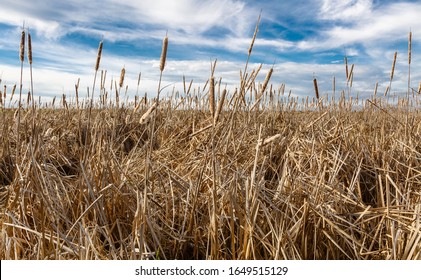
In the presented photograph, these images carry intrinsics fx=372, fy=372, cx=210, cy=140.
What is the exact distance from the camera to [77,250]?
178cm

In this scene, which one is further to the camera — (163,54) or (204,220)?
(204,220)

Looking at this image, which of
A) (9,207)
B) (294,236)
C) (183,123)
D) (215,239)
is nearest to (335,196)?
(294,236)

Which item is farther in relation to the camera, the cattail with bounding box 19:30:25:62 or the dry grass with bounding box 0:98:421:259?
the cattail with bounding box 19:30:25:62

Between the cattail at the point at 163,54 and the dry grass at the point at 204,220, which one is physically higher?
the cattail at the point at 163,54

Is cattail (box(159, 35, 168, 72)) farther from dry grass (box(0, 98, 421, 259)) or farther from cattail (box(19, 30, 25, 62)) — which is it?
cattail (box(19, 30, 25, 62))

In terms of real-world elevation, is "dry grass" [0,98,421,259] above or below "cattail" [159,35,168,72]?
below

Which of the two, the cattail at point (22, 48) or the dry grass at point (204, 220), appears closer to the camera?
the dry grass at point (204, 220)

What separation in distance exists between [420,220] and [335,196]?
0.49 metres

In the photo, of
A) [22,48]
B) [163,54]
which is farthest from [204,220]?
[22,48]

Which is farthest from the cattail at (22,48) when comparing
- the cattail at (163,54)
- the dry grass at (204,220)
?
the cattail at (163,54)

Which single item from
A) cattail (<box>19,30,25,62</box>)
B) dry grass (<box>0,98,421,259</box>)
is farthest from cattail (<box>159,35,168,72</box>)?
cattail (<box>19,30,25,62</box>)

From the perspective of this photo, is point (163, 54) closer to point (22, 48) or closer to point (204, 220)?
point (204, 220)

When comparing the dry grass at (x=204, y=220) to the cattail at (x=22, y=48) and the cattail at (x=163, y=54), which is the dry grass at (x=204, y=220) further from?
the cattail at (x=22, y=48)

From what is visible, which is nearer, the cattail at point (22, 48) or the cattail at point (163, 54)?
the cattail at point (163, 54)
